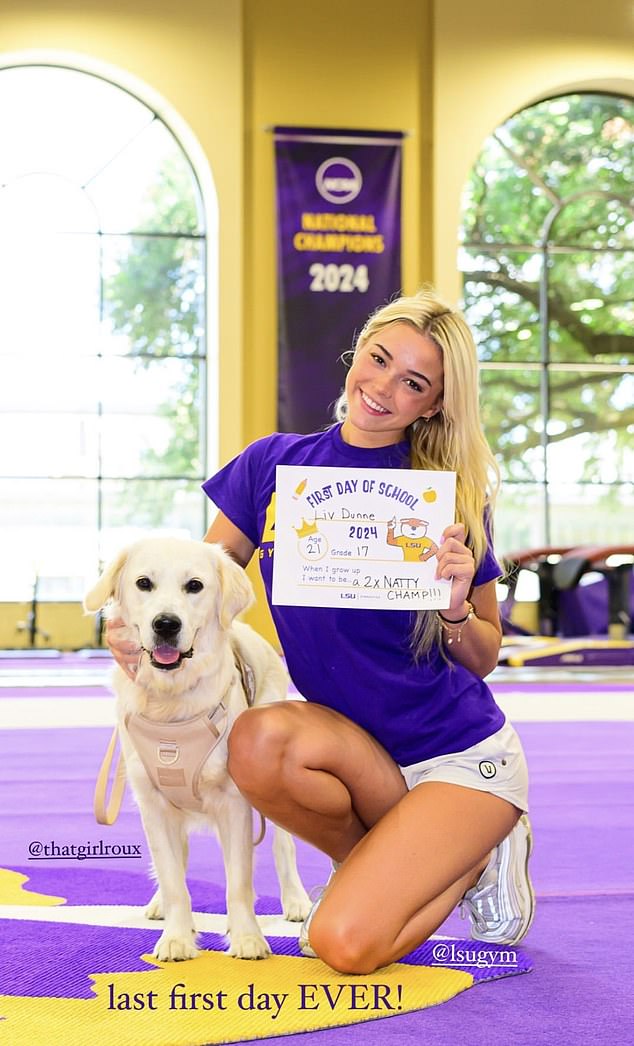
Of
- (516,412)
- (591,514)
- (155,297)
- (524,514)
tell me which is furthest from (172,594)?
(591,514)

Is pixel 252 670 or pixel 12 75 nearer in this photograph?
pixel 252 670

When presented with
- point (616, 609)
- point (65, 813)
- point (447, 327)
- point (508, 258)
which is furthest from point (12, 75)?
point (447, 327)

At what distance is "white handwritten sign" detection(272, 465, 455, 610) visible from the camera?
7.72 ft

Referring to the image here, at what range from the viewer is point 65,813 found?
12.1 feet

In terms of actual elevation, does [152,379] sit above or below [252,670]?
above

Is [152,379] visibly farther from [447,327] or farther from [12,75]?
[447,327]

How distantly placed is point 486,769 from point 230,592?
60 cm

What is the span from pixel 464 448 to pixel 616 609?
7857 millimetres

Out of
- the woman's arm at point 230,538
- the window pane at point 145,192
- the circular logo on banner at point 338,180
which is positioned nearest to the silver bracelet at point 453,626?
the woman's arm at point 230,538

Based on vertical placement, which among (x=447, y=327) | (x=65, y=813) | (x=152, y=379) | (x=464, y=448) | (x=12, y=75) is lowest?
(x=65, y=813)

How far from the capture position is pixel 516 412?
12461 millimetres

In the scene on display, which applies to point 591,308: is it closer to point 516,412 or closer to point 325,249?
point 516,412

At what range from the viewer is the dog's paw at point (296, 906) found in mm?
2600

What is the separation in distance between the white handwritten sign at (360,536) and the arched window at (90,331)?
9.28m
